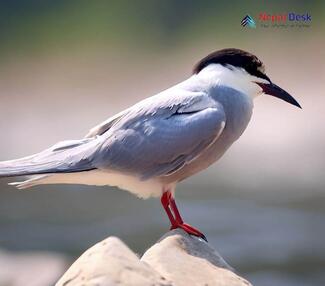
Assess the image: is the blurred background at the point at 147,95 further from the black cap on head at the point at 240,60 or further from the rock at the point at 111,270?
the rock at the point at 111,270

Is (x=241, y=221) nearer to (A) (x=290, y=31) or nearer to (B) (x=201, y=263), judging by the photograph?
(A) (x=290, y=31)

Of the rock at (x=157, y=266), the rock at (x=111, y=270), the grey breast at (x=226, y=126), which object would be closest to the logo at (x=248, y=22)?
the grey breast at (x=226, y=126)

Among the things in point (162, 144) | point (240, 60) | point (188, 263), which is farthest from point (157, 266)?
point (240, 60)

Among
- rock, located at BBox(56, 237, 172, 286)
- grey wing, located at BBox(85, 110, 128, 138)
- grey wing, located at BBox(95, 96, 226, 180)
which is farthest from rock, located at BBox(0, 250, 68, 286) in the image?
rock, located at BBox(56, 237, 172, 286)

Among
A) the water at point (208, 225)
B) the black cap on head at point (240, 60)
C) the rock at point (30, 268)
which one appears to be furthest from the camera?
the water at point (208, 225)

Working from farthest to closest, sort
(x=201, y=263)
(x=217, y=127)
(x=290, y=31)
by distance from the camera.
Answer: (x=290, y=31) < (x=217, y=127) < (x=201, y=263)

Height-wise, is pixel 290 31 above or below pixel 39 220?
above

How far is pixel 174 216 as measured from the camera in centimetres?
229

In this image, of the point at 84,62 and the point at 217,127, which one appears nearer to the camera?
the point at 217,127

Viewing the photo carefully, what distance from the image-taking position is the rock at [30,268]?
12.3ft

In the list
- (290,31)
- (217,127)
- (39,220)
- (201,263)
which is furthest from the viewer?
(39,220)

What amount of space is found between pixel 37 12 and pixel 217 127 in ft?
6.64

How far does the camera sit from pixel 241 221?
4027mm

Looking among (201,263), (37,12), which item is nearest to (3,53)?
(37,12)
